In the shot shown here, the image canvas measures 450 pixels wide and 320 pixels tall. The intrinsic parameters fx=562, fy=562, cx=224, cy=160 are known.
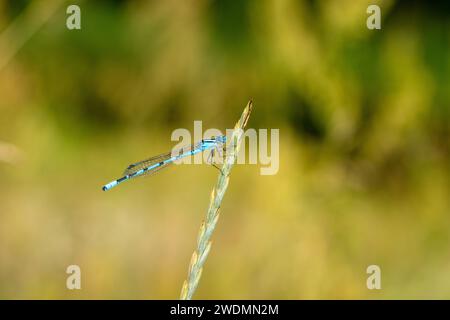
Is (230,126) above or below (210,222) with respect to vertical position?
above

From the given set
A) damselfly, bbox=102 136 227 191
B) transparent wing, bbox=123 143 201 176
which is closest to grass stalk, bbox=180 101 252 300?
damselfly, bbox=102 136 227 191

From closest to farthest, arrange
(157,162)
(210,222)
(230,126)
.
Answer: (210,222) → (157,162) → (230,126)

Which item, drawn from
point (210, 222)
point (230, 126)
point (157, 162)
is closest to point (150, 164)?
point (157, 162)

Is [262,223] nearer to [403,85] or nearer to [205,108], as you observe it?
[205,108]

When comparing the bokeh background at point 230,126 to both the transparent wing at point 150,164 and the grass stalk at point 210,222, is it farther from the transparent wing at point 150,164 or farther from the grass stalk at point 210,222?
the grass stalk at point 210,222

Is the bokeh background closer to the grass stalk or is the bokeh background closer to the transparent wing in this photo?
the transparent wing

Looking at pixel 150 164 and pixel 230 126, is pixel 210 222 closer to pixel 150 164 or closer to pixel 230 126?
pixel 150 164
